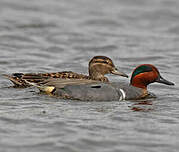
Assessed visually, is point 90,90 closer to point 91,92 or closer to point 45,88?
point 91,92

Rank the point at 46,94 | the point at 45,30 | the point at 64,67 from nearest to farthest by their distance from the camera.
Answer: the point at 46,94, the point at 64,67, the point at 45,30

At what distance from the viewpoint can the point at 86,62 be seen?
62.4 feet

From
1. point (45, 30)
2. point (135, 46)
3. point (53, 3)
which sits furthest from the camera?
point (53, 3)

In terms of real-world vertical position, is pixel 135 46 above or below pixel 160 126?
above

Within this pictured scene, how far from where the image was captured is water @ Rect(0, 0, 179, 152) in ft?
32.9

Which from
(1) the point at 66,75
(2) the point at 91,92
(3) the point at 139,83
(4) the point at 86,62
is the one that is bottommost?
(2) the point at 91,92

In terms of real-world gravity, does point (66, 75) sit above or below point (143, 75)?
above

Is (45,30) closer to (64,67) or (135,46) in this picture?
(135,46)

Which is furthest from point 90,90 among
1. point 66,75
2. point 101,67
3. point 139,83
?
point 101,67

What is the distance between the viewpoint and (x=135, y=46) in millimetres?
21391

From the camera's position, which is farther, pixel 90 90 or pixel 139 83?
pixel 139 83

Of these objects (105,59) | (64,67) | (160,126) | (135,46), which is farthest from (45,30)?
(160,126)

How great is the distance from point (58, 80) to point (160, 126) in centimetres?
314

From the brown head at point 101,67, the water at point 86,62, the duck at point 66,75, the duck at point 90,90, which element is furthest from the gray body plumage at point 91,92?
the brown head at point 101,67
